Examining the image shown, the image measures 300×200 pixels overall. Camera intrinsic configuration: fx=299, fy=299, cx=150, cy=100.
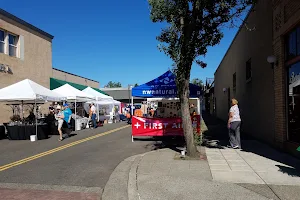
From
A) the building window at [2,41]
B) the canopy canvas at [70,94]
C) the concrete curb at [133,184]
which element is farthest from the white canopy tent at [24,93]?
the concrete curb at [133,184]

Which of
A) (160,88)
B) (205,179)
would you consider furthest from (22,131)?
(205,179)

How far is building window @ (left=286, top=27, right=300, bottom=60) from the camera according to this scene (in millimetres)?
8164

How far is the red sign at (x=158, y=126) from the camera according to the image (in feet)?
41.0

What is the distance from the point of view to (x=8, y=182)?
254 inches

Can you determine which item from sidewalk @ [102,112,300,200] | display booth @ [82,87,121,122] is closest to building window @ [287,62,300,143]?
sidewalk @ [102,112,300,200]

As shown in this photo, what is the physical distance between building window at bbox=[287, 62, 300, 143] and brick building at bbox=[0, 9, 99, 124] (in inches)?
657

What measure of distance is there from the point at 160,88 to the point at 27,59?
44.0 ft

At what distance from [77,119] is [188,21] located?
526 inches

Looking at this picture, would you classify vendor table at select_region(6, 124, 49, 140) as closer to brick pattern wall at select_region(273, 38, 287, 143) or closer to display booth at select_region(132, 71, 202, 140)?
display booth at select_region(132, 71, 202, 140)

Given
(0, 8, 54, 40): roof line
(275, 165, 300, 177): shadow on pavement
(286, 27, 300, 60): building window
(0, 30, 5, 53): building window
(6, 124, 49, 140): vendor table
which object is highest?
(0, 8, 54, 40): roof line

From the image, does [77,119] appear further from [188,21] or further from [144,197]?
[144,197]

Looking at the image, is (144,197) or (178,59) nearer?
(144,197)

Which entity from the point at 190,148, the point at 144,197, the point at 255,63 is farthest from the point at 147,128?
the point at 144,197

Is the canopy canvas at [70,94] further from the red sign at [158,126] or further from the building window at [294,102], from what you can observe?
the building window at [294,102]
